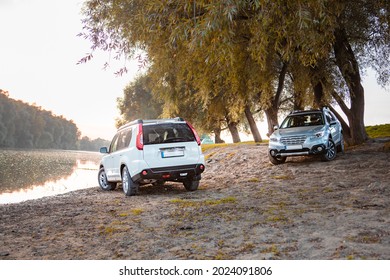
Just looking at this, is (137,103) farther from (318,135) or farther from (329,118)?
(318,135)

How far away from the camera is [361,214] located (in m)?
7.18

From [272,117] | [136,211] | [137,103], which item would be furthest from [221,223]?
[137,103]

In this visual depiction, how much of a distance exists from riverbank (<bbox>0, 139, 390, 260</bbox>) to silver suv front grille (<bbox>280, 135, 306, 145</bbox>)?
7.71 feet

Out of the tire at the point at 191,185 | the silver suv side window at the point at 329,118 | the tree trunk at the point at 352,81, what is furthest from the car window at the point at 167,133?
the tree trunk at the point at 352,81

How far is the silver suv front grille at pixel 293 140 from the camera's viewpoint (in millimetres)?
14898

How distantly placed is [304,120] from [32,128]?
9985 centimetres

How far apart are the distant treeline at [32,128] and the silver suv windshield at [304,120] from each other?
81967 mm

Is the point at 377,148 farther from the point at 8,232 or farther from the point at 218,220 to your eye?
the point at 8,232

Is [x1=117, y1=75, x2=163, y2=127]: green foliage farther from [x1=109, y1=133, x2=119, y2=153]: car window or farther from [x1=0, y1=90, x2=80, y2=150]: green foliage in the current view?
[x1=0, y1=90, x2=80, y2=150]: green foliage

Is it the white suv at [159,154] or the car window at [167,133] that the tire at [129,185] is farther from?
the car window at [167,133]

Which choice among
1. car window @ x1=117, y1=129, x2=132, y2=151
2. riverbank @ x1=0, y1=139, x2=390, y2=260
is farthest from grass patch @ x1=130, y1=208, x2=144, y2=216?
car window @ x1=117, y1=129, x2=132, y2=151

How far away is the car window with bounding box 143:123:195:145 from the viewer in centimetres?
1086
